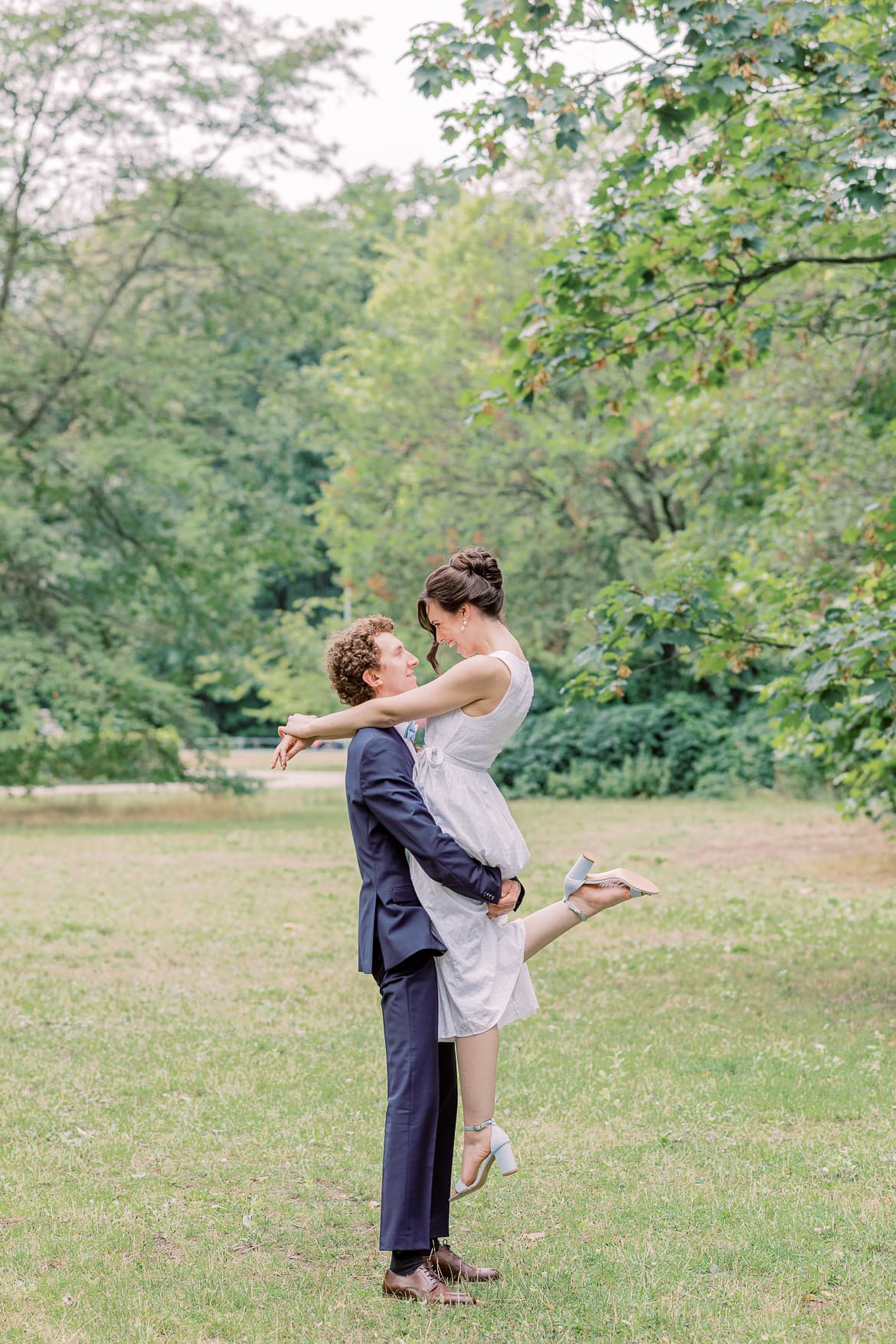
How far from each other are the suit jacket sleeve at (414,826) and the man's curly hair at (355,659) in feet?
0.73

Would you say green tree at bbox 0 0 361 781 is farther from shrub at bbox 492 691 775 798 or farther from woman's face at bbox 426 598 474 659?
woman's face at bbox 426 598 474 659

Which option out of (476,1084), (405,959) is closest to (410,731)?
(405,959)

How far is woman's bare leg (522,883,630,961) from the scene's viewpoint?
4.38m

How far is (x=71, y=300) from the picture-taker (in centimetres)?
2277

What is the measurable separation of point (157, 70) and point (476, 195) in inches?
357

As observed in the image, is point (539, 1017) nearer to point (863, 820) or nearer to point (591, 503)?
point (863, 820)

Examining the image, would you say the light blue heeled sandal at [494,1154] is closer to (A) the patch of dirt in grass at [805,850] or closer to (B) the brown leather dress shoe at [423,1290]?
(B) the brown leather dress shoe at [423,1290]

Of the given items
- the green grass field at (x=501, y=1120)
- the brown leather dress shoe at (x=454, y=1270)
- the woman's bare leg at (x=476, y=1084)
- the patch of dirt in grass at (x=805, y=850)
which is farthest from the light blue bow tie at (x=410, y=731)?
the patch of dirt in grass at (x=805, y=850)

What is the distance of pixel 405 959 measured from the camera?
13.3ft

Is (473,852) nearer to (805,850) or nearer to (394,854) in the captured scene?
(394,854)

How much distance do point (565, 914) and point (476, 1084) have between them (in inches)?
23.7

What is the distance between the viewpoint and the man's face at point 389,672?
4.30 meters

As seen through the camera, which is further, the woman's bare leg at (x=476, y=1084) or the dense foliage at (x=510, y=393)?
the dense foliage at (x=510, y=393)

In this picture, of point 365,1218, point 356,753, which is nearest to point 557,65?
point 356,753
